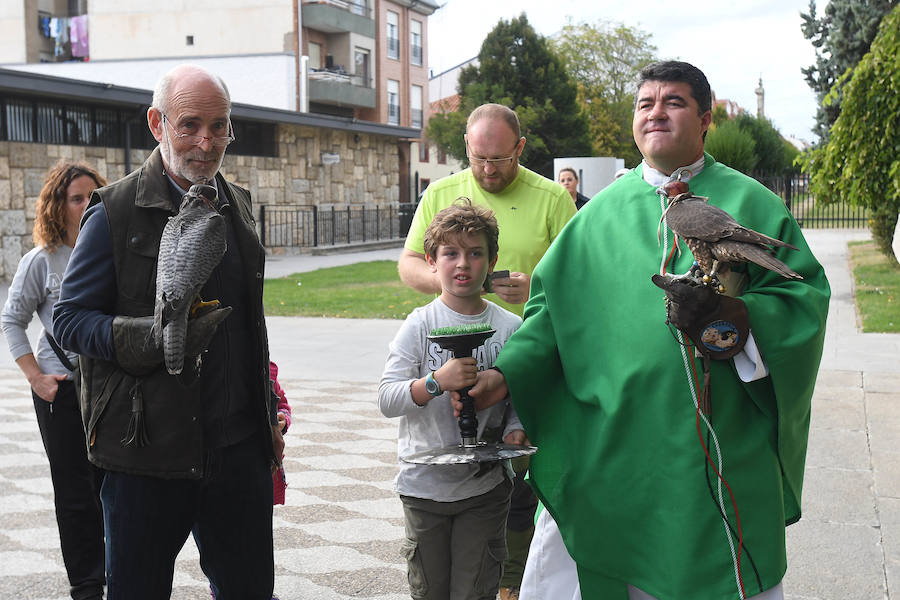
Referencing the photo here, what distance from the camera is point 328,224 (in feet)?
92.6

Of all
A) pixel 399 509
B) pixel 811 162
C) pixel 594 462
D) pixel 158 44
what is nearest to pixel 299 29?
pixel 158 44

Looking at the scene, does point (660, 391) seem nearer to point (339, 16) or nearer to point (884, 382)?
point (884, 382)

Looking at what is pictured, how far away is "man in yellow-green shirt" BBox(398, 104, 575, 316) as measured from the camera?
152 inches

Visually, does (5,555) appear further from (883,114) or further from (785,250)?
(883,114)

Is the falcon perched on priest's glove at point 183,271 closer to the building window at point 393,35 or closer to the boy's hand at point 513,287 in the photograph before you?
the boy's hand at point 513,287

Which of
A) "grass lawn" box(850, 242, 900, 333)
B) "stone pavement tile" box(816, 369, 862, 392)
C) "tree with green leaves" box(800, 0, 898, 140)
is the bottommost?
"stone pavement tile" box(816, 369, 862, 392)

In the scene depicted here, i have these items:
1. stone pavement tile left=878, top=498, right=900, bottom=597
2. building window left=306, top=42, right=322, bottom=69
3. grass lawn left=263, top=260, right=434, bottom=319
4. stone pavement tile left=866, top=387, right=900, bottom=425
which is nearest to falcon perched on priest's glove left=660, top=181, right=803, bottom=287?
stone pavement tile left=878, top=498, right=900, bottom=597

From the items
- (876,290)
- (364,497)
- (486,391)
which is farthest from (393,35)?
(486,391)

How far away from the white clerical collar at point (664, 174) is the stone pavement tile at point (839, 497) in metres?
2.98

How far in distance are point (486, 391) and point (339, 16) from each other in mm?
37120

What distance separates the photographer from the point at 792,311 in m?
2.52

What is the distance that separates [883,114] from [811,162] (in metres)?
1.90

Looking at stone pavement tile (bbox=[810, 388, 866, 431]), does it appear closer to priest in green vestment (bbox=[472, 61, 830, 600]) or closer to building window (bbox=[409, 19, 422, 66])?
priest in green vestment (bbox=[472, 61, 830, 600])

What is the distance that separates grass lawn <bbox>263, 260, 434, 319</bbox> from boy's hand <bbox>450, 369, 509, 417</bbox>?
35.1ft
